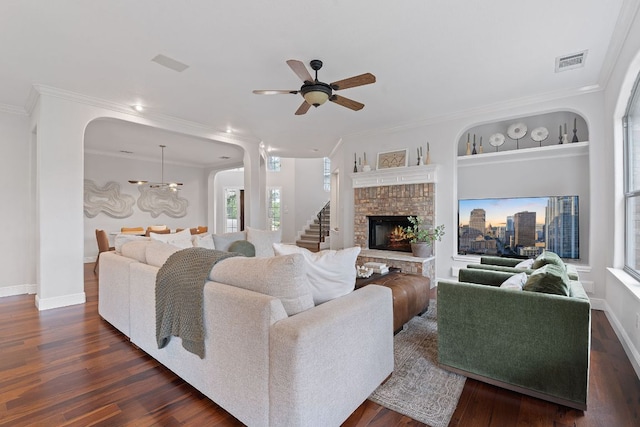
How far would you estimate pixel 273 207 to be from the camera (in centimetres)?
1080

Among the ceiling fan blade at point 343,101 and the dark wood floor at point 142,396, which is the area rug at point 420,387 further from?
the ceiling fan blade at point 343,101

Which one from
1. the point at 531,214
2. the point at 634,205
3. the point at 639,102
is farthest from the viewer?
the point at 531,214

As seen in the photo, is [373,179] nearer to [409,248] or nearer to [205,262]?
[409,248]

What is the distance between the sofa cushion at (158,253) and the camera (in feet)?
7.54

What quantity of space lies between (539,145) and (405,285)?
3152 mm

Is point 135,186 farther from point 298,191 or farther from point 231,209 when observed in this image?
point 298,191

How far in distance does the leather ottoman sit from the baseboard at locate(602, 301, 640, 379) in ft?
5.26

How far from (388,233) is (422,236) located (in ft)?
2.85

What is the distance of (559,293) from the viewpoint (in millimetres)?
1821

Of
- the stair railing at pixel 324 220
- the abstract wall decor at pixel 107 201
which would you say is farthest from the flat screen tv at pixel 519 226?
the abstract wall decor at pixel 107 201

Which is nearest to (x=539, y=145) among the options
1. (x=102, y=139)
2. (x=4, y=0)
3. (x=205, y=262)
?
(x=205, y=262)

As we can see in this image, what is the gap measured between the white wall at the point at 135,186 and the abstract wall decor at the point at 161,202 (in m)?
0.11

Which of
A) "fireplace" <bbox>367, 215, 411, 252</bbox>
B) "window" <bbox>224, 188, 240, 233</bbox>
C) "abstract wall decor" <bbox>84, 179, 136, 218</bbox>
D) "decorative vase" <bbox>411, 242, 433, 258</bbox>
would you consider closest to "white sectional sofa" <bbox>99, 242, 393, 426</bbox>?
"decorative vase" <bbox>411, 242, 433, 258</bbox>

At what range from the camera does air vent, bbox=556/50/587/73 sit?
2982 mm
